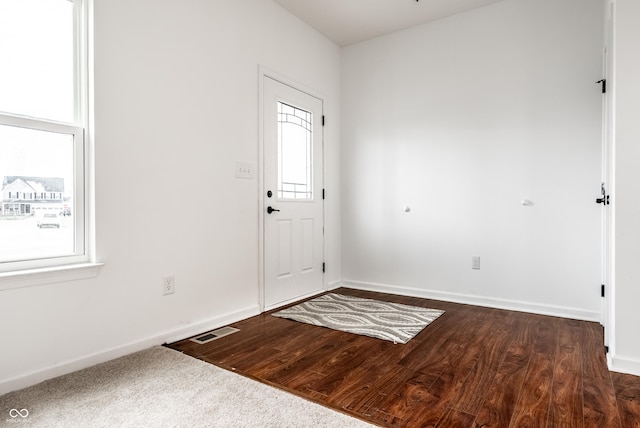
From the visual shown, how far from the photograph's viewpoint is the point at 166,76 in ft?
8.18

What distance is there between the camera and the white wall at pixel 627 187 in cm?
200

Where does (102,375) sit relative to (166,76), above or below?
below

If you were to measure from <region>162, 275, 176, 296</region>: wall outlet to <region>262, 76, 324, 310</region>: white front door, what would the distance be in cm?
89

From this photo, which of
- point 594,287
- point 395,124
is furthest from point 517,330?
point 395,124

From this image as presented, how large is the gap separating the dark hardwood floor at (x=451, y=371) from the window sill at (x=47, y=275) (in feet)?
2.36

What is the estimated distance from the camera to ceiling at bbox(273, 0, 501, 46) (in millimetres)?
3379

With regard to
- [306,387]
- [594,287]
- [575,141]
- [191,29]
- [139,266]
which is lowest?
[306,387]

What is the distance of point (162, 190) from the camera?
8.11 ft

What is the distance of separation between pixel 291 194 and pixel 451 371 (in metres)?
2.12

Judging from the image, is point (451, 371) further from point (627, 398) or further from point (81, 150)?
point (81, 150)

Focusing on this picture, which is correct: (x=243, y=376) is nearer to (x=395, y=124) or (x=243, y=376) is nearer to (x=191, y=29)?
(x=191, y=29)

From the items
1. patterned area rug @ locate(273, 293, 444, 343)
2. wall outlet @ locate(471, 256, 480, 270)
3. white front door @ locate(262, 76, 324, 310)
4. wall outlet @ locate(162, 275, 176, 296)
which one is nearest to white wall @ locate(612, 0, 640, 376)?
patterned area rug @ locate(273, 293, 444, 343)

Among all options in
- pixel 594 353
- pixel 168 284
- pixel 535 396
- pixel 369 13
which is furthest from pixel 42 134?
pixel 594 353

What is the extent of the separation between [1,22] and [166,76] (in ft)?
2.77
